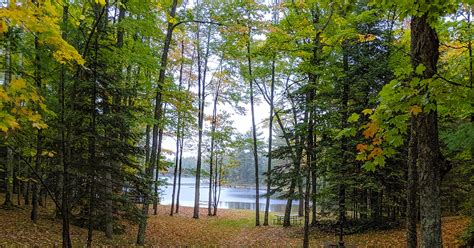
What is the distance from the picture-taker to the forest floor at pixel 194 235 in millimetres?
9133

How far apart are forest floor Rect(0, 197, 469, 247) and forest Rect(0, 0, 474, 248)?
10 centimetres

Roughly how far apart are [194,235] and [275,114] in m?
7.12

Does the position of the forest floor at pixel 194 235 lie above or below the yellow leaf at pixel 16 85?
below

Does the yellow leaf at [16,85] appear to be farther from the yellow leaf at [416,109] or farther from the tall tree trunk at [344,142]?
the tall tree trunk at [344,142]

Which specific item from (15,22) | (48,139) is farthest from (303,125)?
(15,22)

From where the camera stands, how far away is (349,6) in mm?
4184

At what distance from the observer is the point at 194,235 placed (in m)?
15.7

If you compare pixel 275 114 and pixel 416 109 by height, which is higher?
pixel 275 114

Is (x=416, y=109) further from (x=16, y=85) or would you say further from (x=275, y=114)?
(x=275, y=114)

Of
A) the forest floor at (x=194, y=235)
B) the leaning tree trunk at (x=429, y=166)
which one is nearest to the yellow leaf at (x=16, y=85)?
the leaning tree trunk at (x=429, y=166)

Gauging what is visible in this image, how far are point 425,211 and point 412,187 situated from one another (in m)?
1.55

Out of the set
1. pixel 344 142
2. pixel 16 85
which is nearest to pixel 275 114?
pixel 344 142

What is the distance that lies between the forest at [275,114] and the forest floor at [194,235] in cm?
10

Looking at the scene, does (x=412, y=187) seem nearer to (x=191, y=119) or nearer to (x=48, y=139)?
(x=48, y=139)
